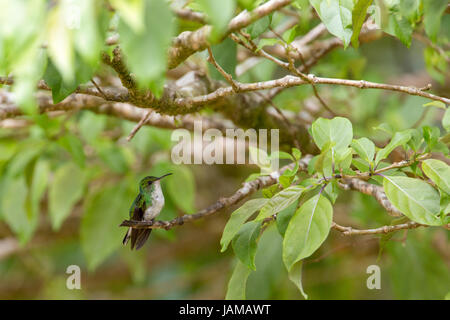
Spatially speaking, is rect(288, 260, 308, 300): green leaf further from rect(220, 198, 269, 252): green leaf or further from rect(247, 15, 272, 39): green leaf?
rect(247, 15, 272, 39): green leaf

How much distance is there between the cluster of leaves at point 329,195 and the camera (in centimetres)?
79

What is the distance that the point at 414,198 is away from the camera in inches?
31.8

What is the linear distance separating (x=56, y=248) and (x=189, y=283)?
1.03 meters

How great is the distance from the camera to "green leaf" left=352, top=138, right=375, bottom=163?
0.85m

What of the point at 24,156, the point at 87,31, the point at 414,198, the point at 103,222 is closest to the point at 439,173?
the point at 414,198

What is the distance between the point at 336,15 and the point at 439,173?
1.07 ft

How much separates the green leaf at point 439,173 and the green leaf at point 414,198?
19 mm

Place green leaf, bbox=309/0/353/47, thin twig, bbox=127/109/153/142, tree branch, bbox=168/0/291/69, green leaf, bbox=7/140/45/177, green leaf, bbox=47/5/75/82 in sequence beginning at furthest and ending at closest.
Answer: green leaf, bbox=7/140/45/177, thin twig, bbox=127/109/153/142, green leaf, bbox=309/0/353/47, tree branch, bbox=168/0/291/69, green leaf, bbox=47/5/75/82

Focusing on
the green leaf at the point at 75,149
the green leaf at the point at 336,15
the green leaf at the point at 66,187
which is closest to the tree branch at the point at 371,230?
the green leaf at the point at 336,15

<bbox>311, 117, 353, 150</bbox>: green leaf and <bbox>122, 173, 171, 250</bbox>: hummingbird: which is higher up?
<bbox>311, 117, 353, 150</bbox>: green leaf

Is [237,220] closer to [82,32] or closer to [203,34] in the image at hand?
[203,34]

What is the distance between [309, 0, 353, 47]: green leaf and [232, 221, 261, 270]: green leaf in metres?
0.37

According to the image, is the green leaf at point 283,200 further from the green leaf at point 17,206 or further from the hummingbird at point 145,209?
the green leaf at point 17,206

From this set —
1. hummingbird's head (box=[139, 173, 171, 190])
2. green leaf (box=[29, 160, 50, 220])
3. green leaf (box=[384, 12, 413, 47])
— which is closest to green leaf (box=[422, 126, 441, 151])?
green leaf (box=[384, 12, 413, 47])
